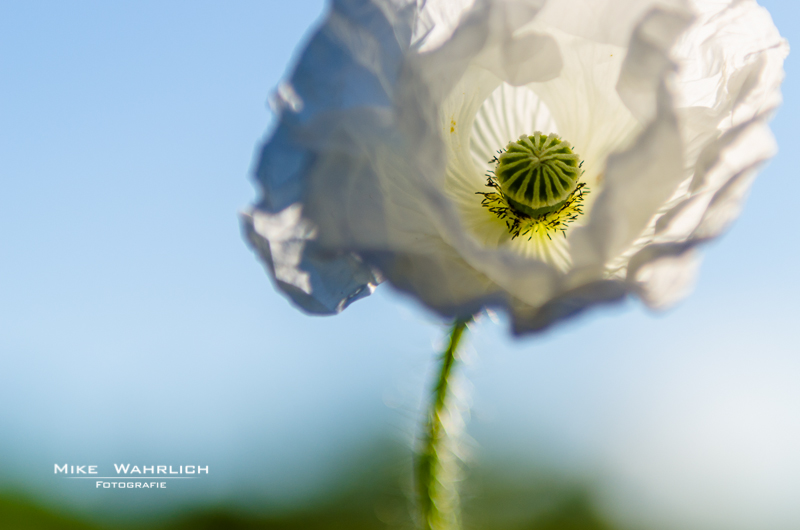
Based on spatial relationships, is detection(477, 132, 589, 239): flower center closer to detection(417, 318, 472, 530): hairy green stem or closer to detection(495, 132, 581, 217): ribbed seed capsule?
detection(495, 132, 581, 217): ribbed seed capsule

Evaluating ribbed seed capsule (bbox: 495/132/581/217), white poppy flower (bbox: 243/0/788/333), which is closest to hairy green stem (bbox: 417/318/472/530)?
white poppy flower (bbox: 243/0/788/333)

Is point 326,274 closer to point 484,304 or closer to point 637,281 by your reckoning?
point 484,304

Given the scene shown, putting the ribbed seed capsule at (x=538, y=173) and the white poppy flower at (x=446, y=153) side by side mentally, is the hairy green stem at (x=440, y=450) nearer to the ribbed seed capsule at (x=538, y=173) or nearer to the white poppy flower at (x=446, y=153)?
the white poppy flower at (x=446, y=153)

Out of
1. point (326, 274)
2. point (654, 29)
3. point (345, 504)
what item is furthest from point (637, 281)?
point (345, 504)

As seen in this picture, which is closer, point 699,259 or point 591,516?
point 699,259

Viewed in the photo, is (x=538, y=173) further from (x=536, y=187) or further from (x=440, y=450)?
(x=440, y=450)

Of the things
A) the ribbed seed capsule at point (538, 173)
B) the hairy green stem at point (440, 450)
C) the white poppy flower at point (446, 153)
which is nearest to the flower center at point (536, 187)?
the ribbed seed capsule at point (538, 173)
